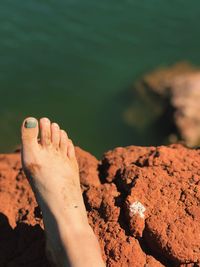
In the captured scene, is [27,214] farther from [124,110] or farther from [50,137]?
[124,110]

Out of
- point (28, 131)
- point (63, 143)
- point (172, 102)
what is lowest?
point (172, 102)

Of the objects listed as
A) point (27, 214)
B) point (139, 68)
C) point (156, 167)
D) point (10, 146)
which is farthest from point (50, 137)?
point (139, 68)

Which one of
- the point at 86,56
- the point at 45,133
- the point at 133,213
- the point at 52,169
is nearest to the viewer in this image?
the point at 133,213

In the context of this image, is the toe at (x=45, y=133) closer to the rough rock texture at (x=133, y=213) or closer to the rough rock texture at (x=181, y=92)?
the rough rock texture at (x=133, y=213)

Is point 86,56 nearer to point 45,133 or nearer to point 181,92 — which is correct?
point 181,92

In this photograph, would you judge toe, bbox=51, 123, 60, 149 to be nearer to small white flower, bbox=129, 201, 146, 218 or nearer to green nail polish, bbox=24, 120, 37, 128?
green nail polish, bbox=24, 120, 37, 128

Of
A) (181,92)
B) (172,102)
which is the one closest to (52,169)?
(172,102)

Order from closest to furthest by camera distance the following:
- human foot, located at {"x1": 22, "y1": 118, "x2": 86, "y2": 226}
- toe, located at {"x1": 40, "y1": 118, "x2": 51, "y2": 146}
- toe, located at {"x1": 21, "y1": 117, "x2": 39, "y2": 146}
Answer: human foot, located at {"x1": 22, "y1": 118, "x2": 86, "y2": 226}
toe, located at {"x1": 21, "y1": 117, "x2": 39, "y2": 146}
toe, located at {"x1": 40, "y1": 118, "x2": 51, "y2": 146}

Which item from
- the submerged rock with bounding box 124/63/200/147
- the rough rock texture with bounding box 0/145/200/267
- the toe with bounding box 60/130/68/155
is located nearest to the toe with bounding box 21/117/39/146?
the toe with bounding box 60/130/68/155
